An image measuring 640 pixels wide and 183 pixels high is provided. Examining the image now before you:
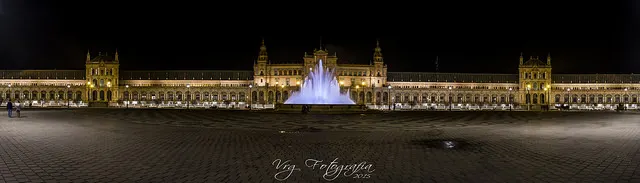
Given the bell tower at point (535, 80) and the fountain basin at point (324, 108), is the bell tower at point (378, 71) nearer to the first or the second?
the bell tower at point (535, 80)

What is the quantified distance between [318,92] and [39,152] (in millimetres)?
58362

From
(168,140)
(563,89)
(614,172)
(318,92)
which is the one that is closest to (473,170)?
(614,172)

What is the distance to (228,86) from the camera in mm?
125188

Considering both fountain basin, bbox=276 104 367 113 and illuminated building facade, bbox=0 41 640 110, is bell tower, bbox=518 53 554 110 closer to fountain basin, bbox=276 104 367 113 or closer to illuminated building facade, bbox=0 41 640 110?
illuminated building facade, bbox=0 41 640 110

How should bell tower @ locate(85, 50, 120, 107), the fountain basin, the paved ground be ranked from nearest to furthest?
the paved ground
the fountain basin
bell tower @ locate(85, 50, 120, 107)

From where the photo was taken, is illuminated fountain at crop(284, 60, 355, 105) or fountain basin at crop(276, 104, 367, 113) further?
illuminated fountain at crop(284, 60, 355, 105)

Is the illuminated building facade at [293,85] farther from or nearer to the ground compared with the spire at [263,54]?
nearer to the ground

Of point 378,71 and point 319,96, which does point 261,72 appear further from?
point 319,96

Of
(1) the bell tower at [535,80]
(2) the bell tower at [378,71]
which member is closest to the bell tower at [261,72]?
(2) the bell tower at [378,71]

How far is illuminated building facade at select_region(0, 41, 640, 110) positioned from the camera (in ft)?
395

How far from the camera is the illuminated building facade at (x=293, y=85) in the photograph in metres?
120

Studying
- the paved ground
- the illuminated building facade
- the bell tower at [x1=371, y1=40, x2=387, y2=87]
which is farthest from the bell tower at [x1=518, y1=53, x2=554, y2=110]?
the paved ground

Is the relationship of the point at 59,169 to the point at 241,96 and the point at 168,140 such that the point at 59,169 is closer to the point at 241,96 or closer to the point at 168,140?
the point at 168,140

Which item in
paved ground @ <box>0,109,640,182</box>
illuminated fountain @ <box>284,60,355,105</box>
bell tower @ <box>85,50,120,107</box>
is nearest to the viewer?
paved ground @ <box>0,109,640,182</box>
